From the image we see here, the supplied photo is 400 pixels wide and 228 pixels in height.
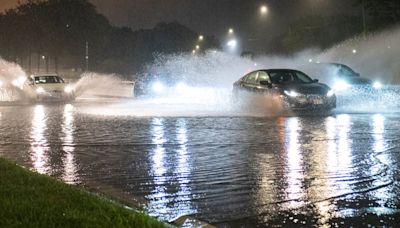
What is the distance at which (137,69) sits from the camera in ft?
309

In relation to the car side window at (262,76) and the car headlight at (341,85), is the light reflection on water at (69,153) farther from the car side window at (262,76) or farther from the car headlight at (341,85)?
the car headlight at (341,85)

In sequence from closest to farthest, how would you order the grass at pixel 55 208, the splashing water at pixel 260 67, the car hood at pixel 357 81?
the grass at pixel 55 208 < the splashing water at pixel 260 67 < the car hood at pixel 357 81

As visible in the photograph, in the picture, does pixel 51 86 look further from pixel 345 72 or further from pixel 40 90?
pixel 345 72

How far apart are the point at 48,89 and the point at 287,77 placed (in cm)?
1530

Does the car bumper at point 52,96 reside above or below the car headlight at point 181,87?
below

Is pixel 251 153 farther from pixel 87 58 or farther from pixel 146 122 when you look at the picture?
pixel 87 58

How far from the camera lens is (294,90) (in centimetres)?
1897

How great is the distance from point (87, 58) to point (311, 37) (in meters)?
28.8

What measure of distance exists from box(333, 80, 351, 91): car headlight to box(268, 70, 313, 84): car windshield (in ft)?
10.7

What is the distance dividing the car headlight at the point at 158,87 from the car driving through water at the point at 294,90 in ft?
42.7

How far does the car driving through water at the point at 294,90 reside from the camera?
18875mm

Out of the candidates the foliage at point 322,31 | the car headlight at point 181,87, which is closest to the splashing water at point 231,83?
the car headlight at point 181,87

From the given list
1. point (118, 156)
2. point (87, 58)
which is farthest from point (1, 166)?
point (87, 58)

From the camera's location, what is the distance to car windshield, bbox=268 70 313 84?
1977cm
